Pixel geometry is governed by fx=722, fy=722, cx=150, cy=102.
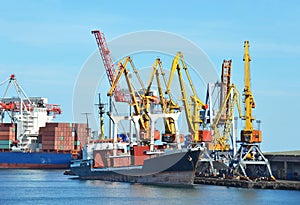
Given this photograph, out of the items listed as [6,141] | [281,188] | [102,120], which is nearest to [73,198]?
[281,188]

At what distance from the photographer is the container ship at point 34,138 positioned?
4771 inches

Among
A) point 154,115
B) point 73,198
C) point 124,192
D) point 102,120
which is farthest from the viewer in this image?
point 102,120

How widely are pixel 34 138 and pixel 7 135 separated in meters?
6.17

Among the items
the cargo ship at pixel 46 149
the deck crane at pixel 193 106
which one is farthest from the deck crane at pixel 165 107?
the cargo ship at pixel 46 149

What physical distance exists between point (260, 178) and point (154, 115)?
14556 millimetres

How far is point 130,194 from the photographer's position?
6606cm

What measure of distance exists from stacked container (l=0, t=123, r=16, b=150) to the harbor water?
4334 centimetres

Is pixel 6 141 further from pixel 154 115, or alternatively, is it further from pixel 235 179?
pixel 235 179

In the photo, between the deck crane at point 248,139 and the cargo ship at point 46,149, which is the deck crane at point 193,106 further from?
the cargo ship at point 46,149

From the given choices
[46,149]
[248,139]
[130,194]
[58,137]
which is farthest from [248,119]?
[46,149]

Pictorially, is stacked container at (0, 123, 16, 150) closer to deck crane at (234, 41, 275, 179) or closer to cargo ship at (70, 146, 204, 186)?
cargo ship at (70, 146, 204, 186)

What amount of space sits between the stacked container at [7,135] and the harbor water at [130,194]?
43342 mm

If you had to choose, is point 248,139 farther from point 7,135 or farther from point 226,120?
point 7,135

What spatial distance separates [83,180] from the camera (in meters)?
88.3
